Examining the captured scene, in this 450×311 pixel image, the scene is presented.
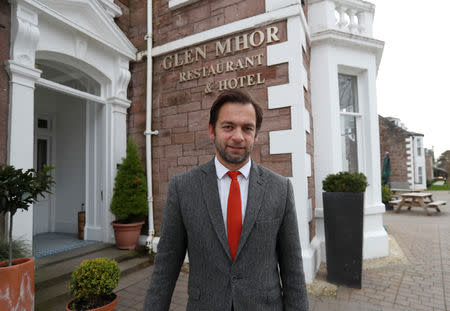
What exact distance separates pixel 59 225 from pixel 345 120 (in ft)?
22.2

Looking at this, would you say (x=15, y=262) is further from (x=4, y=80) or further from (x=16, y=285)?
(x=4, y=80)

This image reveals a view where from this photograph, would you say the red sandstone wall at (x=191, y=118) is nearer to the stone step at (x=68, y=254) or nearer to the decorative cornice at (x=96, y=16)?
the decorative cornice at (x=96, y=16)

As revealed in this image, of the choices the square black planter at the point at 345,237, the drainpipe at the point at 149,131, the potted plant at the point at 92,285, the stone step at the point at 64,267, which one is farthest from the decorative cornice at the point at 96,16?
the square black planter at the point at 345,237

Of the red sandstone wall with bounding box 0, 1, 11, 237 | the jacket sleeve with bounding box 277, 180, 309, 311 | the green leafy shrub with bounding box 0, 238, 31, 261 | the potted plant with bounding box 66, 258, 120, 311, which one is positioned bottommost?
the potted plant with bounding box 66, 258, 120, 311

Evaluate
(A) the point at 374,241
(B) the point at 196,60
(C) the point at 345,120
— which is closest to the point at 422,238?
(A) the point at 374,241

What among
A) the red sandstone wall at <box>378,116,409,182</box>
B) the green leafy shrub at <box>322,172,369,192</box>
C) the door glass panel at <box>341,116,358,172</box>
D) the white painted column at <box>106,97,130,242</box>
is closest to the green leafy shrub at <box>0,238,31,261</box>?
the white painted column at <box>106,97,130,242</box>

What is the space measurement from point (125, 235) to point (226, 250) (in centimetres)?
378

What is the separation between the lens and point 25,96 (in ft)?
11.4

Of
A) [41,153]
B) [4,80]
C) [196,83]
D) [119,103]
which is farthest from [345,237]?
[41,153]

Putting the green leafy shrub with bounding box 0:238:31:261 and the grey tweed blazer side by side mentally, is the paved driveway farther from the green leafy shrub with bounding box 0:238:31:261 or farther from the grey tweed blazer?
the grey tweed blazer

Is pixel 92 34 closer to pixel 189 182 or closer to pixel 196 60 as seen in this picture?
pixel 196 60

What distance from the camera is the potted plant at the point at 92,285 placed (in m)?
2.58

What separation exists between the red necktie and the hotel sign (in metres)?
2.98

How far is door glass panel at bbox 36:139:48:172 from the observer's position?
5953 mm
